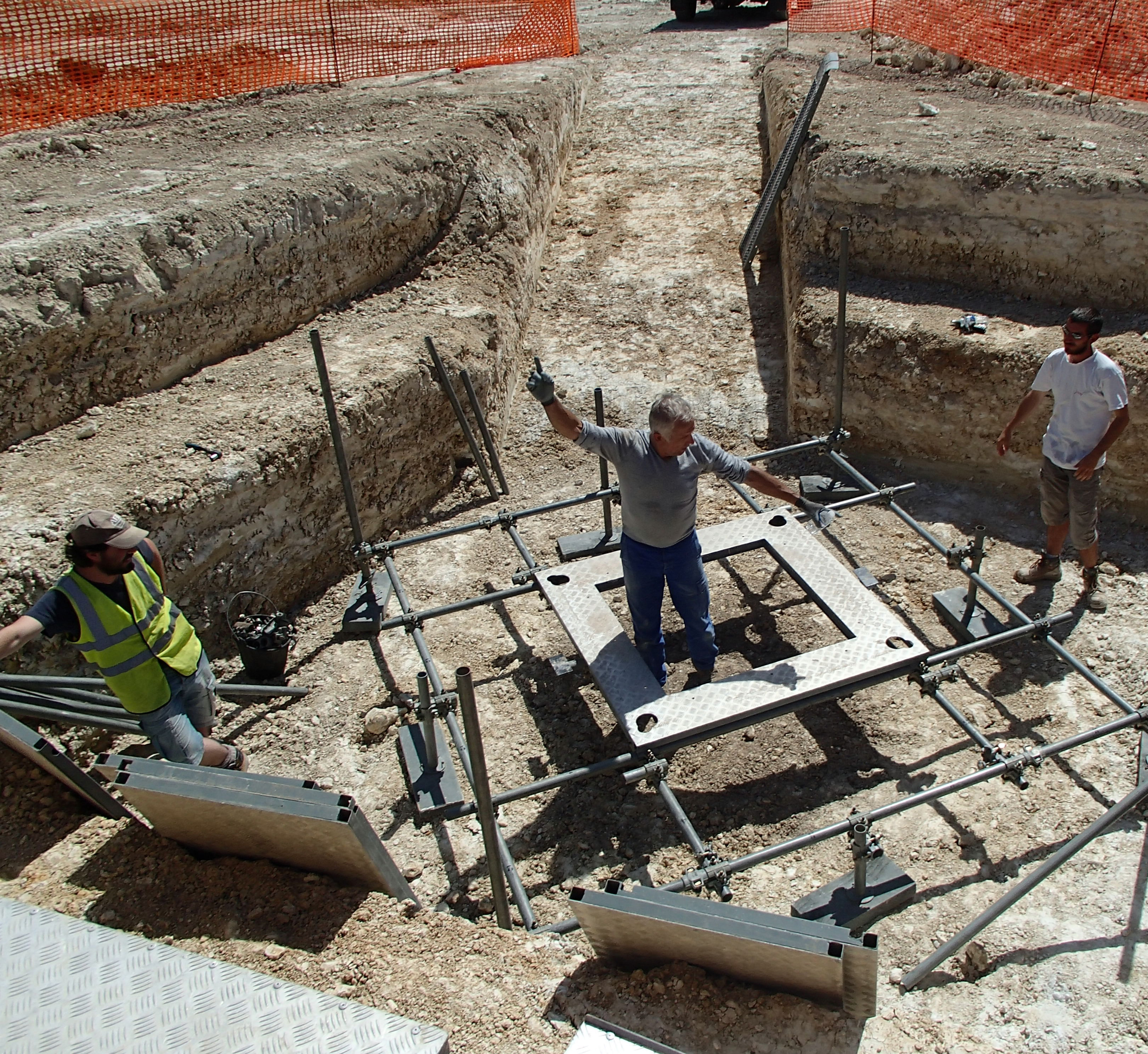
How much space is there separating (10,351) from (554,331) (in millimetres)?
4932

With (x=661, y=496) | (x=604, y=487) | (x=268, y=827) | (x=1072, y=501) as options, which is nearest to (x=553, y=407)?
(x=661, y=496)

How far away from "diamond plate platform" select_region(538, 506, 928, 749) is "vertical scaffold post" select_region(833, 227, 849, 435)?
4.06 feet

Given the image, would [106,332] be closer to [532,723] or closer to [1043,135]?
[532,723]

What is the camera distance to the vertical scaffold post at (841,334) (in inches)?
251

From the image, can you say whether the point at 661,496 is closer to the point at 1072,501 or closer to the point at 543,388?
the point at 543,388

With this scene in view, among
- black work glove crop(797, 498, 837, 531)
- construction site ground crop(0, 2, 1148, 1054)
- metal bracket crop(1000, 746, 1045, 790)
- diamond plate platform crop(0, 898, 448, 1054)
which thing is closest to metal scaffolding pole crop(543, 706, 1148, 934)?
metal bracket crop(1000, 746, 1045, 790)

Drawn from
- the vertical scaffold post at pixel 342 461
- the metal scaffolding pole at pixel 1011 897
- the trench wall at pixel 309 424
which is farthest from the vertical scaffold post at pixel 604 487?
the metal scaffolding pole at pixel 1011 897

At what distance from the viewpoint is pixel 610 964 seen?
3.44m

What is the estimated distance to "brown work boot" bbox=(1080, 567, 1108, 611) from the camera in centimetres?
604

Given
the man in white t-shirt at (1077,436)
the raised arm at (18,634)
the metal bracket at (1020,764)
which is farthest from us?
the man in white t-shirt at (1077,436)

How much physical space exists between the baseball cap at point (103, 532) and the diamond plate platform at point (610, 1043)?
2.74 metres

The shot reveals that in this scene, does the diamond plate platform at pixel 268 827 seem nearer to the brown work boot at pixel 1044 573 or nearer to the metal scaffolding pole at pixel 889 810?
the metal scaffolding pole at pixel 889 810

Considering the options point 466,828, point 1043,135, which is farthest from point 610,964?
point 1043,135

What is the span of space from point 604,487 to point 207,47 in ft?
29.6
